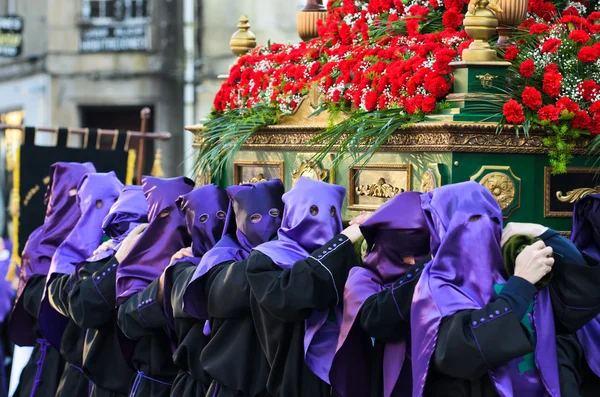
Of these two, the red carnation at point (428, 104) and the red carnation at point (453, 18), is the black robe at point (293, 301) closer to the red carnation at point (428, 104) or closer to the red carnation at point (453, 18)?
the red carnation at point (428, 104)

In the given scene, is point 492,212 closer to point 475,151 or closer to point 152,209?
point 475,151

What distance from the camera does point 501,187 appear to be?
15.0 feet

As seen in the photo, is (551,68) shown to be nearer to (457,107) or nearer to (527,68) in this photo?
(527,68)

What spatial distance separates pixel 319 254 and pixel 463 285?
26.8 inches

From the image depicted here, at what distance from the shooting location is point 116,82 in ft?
51.1

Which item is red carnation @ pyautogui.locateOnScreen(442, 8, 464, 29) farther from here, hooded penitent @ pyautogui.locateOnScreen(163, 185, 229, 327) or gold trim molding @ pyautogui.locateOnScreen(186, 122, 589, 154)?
hooded penitent @ pyautogui.locateOnScreen(163, 185, 229, 327)

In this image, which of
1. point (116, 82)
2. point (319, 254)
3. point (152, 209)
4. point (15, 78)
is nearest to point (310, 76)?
point (152, 209)

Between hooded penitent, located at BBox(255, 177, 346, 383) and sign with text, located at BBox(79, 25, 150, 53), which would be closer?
hooded penitent, located at BBox(255, 177, 346, 383)

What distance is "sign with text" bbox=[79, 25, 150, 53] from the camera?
1555cm

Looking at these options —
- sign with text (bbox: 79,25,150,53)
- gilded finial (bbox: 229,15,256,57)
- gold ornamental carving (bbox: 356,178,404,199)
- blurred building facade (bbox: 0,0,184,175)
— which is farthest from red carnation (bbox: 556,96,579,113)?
sign with text (bbox: 79,25,150,53)

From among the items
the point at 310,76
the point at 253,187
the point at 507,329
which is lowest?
the point at 507,329

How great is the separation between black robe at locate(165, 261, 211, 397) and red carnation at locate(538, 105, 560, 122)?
1.54 m

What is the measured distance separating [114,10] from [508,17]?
458 inches

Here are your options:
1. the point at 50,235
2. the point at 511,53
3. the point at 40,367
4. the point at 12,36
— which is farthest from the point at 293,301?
the point at 12,36
